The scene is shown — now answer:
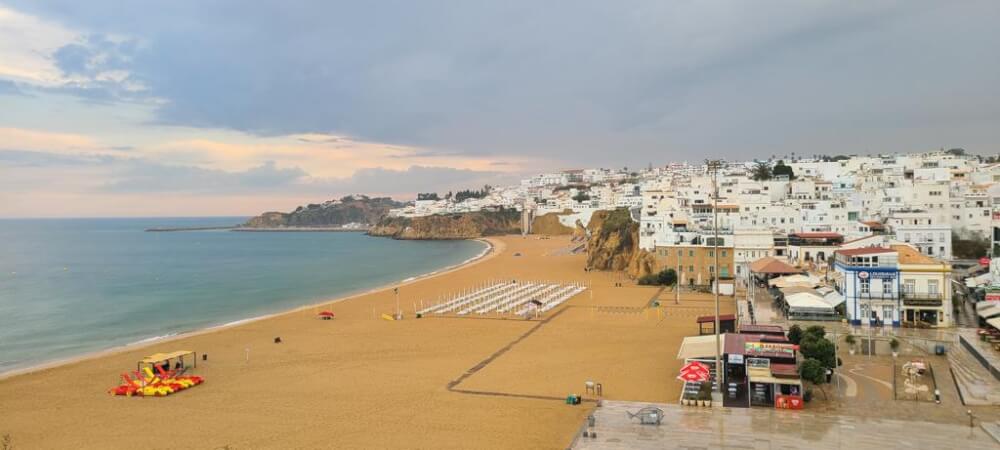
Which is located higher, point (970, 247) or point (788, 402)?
point (970, 247)

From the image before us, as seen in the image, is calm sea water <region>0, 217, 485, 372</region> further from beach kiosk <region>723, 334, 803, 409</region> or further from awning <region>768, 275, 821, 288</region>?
awning <region>768, 275, 821, 288</region>

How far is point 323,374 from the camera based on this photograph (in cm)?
2156

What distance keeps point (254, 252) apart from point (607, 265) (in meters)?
61.1

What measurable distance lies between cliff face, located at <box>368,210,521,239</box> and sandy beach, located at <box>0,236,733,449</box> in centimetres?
9948

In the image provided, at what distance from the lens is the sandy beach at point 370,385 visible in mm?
15562

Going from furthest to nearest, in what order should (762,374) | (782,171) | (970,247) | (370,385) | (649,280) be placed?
(782,171), (649,280), (970,247), (370,385), (762,374)

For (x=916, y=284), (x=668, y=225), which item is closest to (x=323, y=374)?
(x=916, y=284)

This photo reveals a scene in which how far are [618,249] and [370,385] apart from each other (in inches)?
1477

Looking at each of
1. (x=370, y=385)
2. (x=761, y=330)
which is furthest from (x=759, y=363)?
(x=370, y=385)

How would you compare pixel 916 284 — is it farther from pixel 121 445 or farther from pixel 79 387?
pixel 79 387

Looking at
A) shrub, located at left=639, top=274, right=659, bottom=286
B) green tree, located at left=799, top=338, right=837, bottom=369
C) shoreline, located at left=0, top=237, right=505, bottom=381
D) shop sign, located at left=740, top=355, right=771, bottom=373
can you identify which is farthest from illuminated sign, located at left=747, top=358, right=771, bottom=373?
shrub, located at left=639, top=274, right=659, bottom=286

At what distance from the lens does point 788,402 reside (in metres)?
14.7

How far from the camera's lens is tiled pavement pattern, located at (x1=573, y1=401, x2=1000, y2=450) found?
1209 centimetres

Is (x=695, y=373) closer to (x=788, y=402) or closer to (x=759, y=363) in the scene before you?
(x=759, y=363)
